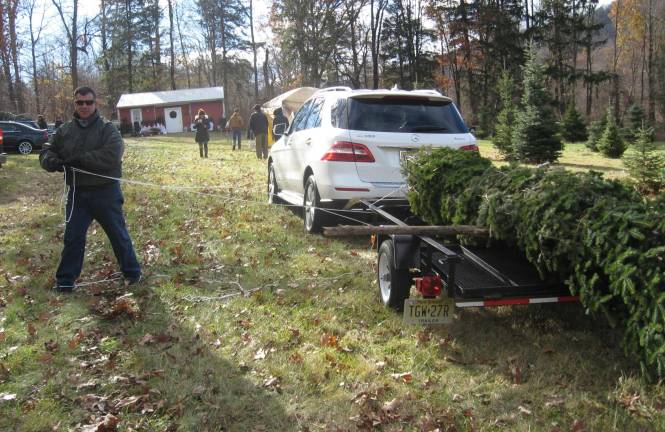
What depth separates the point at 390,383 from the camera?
3605 millimetres

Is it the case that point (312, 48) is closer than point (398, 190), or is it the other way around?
point (398, 190)

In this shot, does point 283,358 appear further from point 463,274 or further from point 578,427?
point 578,427

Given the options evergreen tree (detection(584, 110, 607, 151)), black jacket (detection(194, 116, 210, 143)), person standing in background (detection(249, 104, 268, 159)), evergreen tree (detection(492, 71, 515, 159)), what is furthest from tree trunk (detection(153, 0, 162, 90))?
evergreen tree (detection(584, 110, 607, 151))

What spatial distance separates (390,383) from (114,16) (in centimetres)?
5714

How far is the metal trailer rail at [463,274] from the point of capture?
371 centimetres

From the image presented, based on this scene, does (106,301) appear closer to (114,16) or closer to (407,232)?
(407,232)

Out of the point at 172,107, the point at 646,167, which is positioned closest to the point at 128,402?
the point at 646,167

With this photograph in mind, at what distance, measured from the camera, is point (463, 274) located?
4039mm

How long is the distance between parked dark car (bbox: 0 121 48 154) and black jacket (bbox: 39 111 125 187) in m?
22.3

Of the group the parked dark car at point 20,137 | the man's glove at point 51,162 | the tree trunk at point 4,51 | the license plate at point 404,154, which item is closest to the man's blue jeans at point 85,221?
the man's glove at point 51,162

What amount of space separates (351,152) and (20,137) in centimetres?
2325

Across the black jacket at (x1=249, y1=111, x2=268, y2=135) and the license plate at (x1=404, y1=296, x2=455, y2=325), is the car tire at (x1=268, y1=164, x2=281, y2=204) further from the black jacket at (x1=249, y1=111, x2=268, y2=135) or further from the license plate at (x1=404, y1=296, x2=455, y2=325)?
the black jacket at (x1=249, y1=111, x2=268, y2=135)

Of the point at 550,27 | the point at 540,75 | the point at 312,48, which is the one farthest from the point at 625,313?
the point at 550,27

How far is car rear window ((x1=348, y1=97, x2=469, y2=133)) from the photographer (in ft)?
21.8
